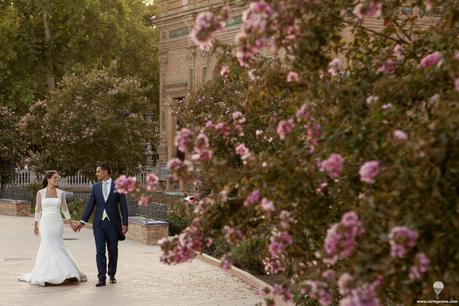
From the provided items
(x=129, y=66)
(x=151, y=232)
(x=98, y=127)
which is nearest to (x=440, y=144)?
(x=151, y=232)

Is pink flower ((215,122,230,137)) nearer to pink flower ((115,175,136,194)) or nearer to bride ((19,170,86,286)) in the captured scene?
pink flower ((115,175,136,194))

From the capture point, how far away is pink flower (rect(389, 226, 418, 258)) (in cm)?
446

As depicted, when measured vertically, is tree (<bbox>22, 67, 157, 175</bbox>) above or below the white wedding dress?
above

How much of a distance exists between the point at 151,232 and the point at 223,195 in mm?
15053

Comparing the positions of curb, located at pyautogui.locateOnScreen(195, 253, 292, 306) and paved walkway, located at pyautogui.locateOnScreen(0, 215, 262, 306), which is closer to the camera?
paved walkway, located at pyautogui.locateOnScreen(0, 215, 262, 306)

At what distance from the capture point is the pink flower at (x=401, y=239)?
14.6 ft

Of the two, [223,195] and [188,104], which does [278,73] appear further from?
[188,104]

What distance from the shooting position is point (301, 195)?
227 inches

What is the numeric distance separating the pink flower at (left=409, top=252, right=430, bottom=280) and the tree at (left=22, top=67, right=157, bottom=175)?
28.1 meters

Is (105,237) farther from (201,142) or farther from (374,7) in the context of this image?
(374,7)

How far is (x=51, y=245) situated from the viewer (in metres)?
14.1

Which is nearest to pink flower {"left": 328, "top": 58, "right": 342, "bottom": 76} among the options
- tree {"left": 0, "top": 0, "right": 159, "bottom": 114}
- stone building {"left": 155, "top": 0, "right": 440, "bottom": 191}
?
stone building {"left": 155, "top": 0, "right": 440, "bottom": 191}

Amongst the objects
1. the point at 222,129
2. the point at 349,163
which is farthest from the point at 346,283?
the point at 222,129

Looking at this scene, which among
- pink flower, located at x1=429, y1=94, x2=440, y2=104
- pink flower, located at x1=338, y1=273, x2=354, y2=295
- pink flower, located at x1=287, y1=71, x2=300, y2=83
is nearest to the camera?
pink flower, located at x1=338, y1=273, x2=354, y2=295
